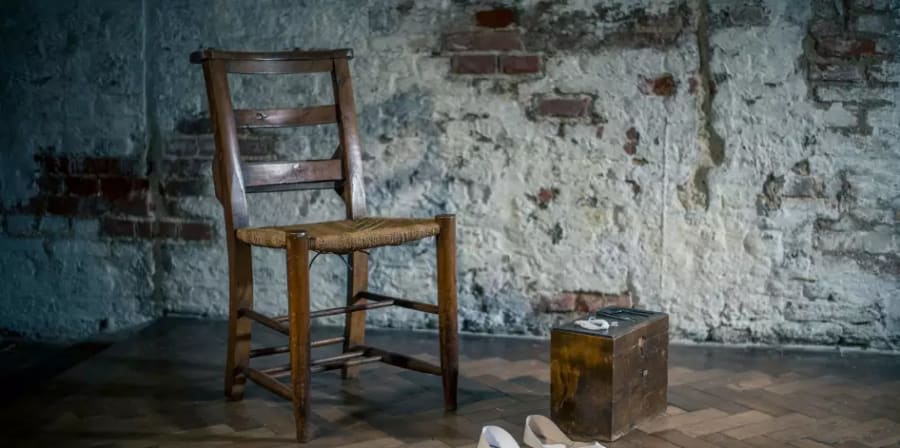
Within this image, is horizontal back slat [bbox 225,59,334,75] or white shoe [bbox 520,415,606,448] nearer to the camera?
white shoe [bbox 520,415,606,448]

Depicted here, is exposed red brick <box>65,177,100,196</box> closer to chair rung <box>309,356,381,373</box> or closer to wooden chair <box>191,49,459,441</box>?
wooden chair <box>191,49,459,441</box>

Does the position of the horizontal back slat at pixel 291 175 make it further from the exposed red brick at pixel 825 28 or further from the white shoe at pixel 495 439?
the exposed red brick at pixel 825 28

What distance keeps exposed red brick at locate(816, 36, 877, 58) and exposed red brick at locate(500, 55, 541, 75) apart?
3.14ft

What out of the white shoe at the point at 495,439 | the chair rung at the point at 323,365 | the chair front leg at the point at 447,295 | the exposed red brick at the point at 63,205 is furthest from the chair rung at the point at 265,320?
the exposed red brick at the point at 63,205

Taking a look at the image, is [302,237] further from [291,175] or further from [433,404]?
[433,404]

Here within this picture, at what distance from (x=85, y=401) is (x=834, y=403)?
2134mm

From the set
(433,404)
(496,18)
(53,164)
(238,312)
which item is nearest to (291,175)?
(238,312)

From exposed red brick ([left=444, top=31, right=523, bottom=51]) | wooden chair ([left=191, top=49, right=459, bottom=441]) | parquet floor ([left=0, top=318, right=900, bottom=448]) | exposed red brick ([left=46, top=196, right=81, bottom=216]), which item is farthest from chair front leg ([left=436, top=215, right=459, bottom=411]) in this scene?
exposed red brick ([left=46, top=196, right=81, bottom=216])

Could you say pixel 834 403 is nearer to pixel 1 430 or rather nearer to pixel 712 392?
pixel 712 392

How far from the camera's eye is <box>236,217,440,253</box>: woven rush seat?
7.66 feet

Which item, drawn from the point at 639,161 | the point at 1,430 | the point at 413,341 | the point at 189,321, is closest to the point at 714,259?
the point at 639,161

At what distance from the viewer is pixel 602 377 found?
2299mm

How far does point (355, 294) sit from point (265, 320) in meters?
0.41

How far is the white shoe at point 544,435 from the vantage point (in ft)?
7.19
